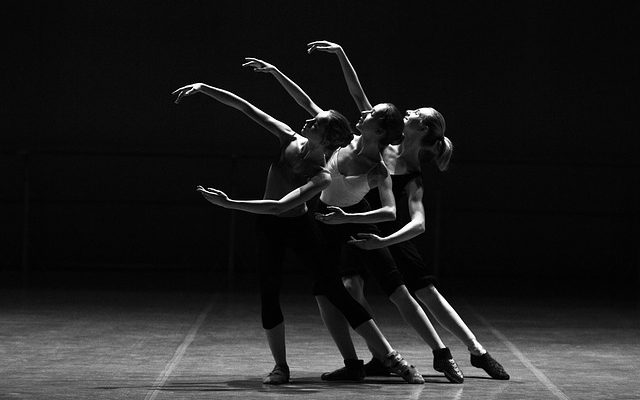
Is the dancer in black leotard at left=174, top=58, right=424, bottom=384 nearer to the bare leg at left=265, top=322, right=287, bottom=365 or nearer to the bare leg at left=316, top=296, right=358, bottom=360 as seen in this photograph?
the bare leg at left=265, top=322, right=287, bottom=365

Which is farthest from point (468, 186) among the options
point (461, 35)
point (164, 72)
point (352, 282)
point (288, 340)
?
point (352, 282)

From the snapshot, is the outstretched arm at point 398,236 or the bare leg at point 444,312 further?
the bare leg at point 444,312

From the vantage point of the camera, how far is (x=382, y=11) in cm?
1139

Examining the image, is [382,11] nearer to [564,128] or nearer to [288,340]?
[564,128]

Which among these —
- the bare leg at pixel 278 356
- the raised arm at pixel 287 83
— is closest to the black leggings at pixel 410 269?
the bare leg at pixel 278 356

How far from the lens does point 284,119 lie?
11.4m

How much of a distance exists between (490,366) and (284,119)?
20.1ft

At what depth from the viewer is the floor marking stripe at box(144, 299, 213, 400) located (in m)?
5.07

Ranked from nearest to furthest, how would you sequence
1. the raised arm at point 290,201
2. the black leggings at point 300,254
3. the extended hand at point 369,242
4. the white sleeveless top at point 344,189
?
the raised arm at point 290,201 < the extended hand at point 369,242 < the black leggings at point 300,254 < the white sleeveless top at point 344,189

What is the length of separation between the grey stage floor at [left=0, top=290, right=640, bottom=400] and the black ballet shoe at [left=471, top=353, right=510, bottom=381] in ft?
0.24

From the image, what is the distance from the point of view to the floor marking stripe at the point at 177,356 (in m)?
5.07

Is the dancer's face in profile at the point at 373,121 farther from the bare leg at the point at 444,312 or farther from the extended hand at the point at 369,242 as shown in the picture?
the bare leg at the point at 444,312

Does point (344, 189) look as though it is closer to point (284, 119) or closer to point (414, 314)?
point (414, 314)

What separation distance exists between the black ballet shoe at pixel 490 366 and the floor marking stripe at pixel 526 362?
17cm
